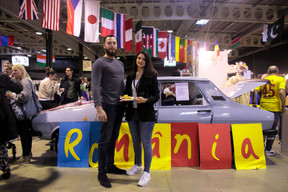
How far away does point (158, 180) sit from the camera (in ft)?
9.43

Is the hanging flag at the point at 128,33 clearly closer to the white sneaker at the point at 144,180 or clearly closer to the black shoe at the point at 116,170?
the black shoe at the point at 116,170

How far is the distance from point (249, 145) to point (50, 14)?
6242 mm

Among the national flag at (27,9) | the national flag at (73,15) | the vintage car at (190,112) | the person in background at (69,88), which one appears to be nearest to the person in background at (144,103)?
the vintage car at (190,112)

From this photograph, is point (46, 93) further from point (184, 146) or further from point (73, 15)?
point (184, 146)

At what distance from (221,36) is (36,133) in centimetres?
1388

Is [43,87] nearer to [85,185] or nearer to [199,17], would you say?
[85,185]

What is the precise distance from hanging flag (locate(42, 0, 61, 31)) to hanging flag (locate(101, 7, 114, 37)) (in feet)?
4.99

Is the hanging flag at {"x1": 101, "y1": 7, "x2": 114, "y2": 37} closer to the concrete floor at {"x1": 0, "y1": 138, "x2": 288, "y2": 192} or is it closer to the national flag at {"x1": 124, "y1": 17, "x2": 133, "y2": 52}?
the national flag at {"x1": 124, "y1": 17, "x2": 133, "y2": 52}

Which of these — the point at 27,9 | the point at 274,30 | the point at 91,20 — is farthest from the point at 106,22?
the point at 274,30

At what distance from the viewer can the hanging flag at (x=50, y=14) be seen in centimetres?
562

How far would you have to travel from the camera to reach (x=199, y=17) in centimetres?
891

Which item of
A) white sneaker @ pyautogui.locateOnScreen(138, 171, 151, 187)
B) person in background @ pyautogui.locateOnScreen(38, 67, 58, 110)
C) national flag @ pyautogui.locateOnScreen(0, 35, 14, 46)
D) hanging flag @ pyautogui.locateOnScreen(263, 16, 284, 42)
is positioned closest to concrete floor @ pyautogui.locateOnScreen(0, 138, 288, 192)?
white sneaker @ pyautogui.locateOnScreen(138, 171, 151, 187)

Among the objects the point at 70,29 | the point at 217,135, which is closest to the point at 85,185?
the point at 217,135

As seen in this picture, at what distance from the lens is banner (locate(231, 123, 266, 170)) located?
3365mm
